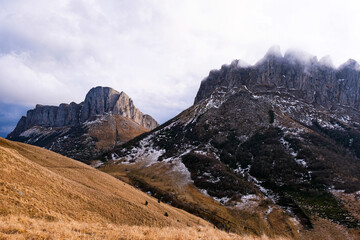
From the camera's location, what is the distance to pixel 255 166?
309ft

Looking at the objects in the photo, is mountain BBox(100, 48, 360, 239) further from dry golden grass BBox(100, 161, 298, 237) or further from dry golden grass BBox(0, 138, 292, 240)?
dry golden grass BBox(0, 138, 292, 240)

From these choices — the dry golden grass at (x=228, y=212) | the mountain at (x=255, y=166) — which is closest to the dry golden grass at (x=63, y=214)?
the dry golden grass at (x=228, y=212)

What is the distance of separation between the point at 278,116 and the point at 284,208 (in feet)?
301

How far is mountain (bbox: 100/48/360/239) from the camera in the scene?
5159cm

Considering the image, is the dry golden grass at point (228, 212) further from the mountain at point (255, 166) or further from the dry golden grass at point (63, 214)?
the dry golden grass at point (63, 214)

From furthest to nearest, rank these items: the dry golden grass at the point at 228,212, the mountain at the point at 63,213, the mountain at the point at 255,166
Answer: the mountain at the point at 255,166 → the dry golden grass at the point at 228,212 → the mountain at the point at 63,213

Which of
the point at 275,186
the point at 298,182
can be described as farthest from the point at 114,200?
the point at 298,182

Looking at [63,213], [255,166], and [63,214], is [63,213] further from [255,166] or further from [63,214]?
[255,166]

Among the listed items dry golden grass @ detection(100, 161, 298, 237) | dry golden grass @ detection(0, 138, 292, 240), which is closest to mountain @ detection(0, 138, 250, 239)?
dry golden grass @ detection(0, 138, 292, 240)

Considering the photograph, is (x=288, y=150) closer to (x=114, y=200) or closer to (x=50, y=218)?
(x=114, y=200)

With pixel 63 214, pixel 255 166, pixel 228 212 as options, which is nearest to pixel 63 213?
pixel 63 214

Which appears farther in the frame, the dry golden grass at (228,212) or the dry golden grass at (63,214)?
the dry golden grass at (228,212)

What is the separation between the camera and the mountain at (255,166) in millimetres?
51594

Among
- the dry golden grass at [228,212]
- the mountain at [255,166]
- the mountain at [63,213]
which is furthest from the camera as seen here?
the mountain at [255,166]
